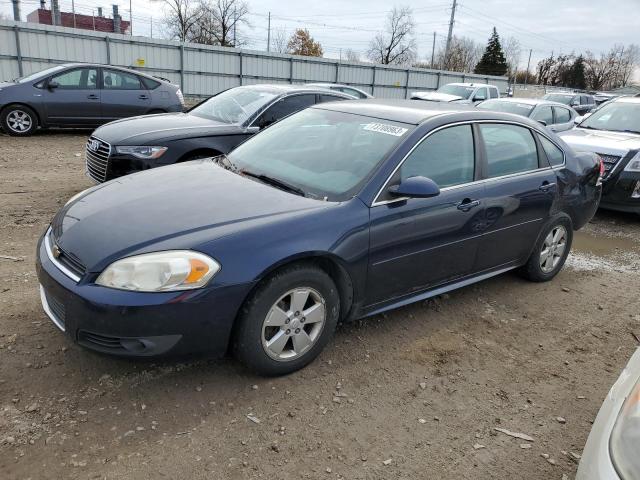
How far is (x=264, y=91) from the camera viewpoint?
723 centimetres

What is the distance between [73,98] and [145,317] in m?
10.2

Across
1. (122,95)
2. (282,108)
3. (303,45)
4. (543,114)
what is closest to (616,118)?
(543,114)

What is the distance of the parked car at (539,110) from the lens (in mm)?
11023

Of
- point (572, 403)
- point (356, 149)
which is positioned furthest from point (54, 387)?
point (572, 403)

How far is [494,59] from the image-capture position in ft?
222

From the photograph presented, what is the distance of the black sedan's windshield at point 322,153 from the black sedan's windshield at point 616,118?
6.49 m

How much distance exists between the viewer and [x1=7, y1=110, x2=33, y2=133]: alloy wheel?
1074 cm

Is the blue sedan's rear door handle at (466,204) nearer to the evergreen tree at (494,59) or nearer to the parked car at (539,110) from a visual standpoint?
the parked car at (539,110)

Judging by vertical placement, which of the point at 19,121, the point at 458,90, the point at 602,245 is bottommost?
the point at 602,245

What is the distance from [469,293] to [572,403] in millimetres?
1588

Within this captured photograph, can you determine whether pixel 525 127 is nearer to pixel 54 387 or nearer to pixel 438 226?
pixel 438 226

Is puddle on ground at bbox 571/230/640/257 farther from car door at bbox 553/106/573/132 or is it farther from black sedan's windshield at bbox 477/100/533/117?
car door at bbox 553/106/573/132

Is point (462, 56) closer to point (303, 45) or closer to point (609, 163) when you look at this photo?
point (303, 45)

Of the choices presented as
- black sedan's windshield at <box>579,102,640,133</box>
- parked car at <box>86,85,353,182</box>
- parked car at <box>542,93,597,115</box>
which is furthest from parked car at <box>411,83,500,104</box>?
parked car at <box>86,85,353,182</box>
